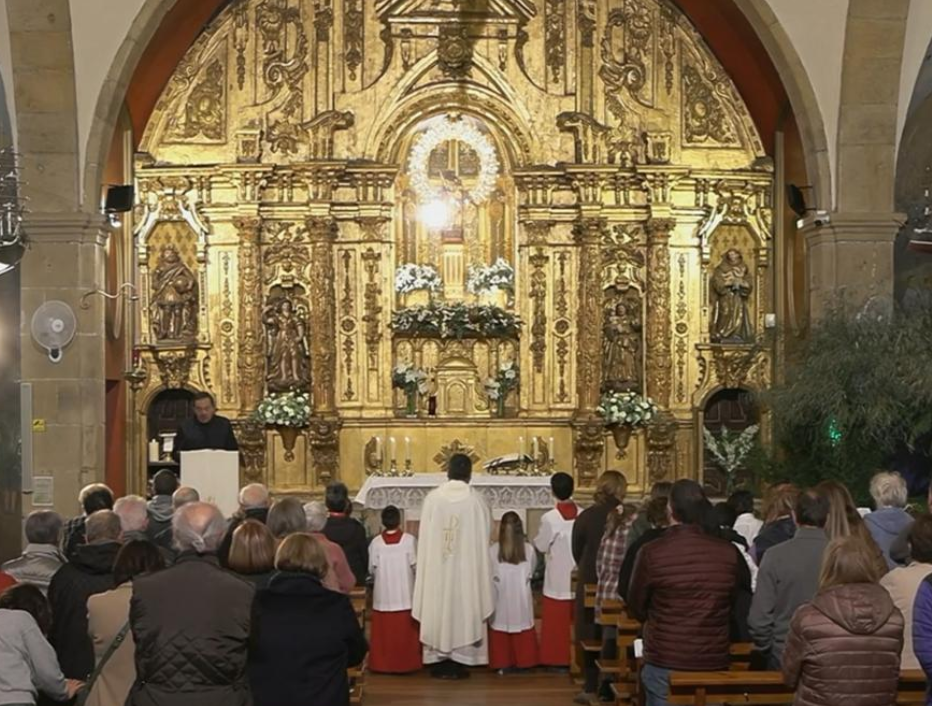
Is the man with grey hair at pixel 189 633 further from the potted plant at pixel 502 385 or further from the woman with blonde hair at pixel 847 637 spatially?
the potted plant at pixel 502 385

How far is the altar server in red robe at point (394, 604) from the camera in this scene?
38.9 ft

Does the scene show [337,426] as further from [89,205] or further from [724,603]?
[724,603]

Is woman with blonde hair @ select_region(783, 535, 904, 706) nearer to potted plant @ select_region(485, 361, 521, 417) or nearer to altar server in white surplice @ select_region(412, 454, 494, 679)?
altar server in white surplice @ select_region(412, 454, 494, 679)

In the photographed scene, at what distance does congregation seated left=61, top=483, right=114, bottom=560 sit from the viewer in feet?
26.8

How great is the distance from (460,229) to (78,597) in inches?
473

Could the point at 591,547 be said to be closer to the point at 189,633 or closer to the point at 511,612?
the point at 511,612

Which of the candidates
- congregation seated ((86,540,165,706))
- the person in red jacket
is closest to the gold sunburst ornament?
the person in red jacket

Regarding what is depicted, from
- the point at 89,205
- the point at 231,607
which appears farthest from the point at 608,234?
the point at 231,607

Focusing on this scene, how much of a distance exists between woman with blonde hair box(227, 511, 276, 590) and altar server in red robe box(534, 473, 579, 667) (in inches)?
212

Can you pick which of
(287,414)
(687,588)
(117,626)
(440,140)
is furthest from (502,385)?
(117,626)

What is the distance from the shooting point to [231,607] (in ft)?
19.9

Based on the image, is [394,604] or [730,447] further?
[730,447]

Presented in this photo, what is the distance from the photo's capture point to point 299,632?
641cm

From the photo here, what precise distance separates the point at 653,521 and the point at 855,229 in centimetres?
652
